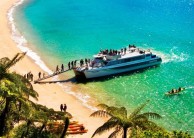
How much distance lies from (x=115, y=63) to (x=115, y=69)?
38.7 inches

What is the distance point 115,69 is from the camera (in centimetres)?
6469

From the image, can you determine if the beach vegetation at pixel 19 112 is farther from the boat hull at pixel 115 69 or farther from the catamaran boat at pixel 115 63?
the catamaran boat at pixel 115 63

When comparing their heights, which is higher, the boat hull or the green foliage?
the boat hull

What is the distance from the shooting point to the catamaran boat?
6206 cm

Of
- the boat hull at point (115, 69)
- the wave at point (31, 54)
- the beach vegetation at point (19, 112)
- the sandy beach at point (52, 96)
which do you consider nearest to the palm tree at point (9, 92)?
the beach vegetation at point (19, 112)

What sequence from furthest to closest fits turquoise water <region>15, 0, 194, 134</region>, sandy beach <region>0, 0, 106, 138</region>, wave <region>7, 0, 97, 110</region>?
turquoise water <region>15, 0, 194, 134</region> → wave <region>7, 0, 97, 110</region> → sandy beach <region>0, 0, 106, 138</region>

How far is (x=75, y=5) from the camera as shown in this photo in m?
112

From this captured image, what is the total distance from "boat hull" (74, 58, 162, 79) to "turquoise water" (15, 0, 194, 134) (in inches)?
42.2

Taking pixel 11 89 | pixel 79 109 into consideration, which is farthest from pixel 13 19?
pixel 11 89

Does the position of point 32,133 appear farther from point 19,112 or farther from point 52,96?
point 52,96

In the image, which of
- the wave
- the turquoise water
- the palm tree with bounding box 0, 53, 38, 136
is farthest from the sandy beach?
the palm tree with bounding box 0, 53, 38, 136

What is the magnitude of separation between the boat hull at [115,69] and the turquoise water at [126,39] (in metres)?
1.07

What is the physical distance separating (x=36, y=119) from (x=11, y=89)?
2.90m

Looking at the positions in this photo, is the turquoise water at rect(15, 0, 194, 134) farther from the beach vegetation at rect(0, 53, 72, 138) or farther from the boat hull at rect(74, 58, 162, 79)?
the beach vegetation at rect(0, 53, 72, 138)
